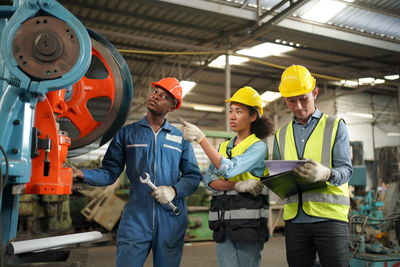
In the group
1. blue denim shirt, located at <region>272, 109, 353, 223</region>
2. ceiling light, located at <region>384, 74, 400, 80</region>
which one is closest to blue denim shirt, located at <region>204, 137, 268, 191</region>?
blue denim shirt, located at <region>272, 109, 353, 223</region>

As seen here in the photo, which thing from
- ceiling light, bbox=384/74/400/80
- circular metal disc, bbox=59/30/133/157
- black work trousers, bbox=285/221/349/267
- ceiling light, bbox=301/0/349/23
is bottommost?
black work trousers, bbox=285/221/349/267

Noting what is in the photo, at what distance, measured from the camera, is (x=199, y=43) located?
709cm

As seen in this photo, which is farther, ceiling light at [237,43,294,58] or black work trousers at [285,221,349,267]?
ceiling light at [237,43,294,58]

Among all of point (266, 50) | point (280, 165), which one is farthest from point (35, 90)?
point (266, 50)

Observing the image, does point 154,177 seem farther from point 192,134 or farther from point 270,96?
point 270,96

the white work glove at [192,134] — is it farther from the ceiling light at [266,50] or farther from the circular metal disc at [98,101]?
the ceiling light at [266,50]

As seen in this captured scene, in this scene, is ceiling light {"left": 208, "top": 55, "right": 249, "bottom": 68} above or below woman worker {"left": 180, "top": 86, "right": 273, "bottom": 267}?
above

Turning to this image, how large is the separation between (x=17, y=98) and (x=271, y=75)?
8.87m

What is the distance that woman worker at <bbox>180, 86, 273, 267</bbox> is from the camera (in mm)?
1683

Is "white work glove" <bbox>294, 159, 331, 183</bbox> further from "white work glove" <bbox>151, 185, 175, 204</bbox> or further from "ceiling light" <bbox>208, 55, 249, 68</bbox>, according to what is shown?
"ceiling light" <bbox>208, 55, 249, 68</bbox>

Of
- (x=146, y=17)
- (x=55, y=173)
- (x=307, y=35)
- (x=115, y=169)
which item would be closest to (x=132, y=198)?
(x=115, y=169)

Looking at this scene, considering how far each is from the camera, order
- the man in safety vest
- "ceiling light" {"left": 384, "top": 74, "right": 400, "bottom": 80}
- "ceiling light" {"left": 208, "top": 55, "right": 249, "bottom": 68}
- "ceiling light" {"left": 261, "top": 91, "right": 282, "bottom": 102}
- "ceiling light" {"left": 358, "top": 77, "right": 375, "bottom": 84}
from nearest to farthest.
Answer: the man in safety vest, "ceiling light" {"left": 208, "top": 55, "right": 249, "bottom": 68}, "ceiling light" {"left": 384, "top": 74, "right": 400, "bottom": 80}, "ceiling light" {"left": 358, "top": 77, "right": 375, "bottom": 84}, "ceiling light" {"left": 261, "top": 91, "right": 282, "bottom": 102}

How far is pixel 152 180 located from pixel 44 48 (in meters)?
0.88

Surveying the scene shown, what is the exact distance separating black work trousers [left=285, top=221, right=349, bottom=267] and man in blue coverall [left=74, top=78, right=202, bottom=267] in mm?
558
